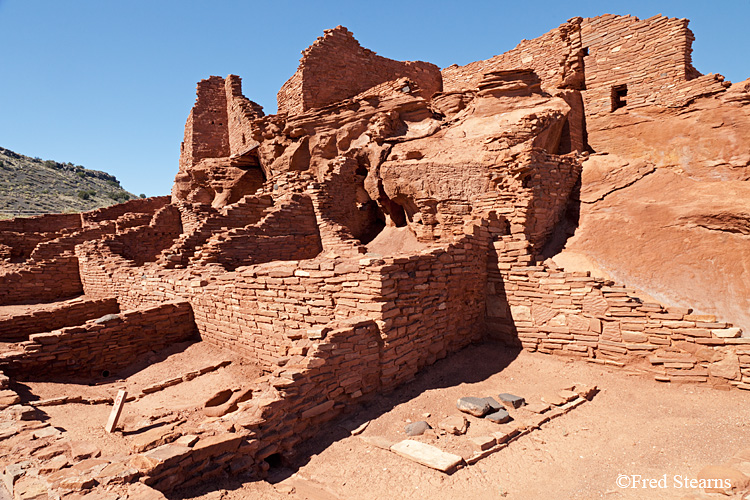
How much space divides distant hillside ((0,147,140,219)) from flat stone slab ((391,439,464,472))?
42.0 metres

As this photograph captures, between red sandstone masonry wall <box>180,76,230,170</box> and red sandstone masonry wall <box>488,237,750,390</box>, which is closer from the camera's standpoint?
red sandstone masonry wall <box>488,237,750,390</box>

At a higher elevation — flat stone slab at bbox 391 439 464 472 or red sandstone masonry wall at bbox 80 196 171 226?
red sandstone masonry wall at bbox 80 196 171 226

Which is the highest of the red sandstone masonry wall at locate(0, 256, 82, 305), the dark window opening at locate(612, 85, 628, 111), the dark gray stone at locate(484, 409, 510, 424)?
the dark window opening at locate(612, 85, 628, 111)

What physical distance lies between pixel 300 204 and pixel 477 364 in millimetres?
7176

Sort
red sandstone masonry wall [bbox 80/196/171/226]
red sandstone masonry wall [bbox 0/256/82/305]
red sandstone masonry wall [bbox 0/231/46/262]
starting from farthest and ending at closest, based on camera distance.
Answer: red sandstone masonry wall [bbox 80/196/171/226] < red sandstone masonry wall [bbox 0/231/46/262] < red sandstone masonry wall [bbox 0/256/82/305]

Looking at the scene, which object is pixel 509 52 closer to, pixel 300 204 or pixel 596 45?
pixel 596 45

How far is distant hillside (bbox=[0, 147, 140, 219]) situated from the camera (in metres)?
41.2

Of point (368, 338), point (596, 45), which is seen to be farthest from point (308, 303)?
point (596, 45)

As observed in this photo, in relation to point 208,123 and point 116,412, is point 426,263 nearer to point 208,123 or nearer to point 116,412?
point 116,412

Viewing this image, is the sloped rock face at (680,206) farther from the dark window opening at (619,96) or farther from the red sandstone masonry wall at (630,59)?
the dark window opening at (619,96)

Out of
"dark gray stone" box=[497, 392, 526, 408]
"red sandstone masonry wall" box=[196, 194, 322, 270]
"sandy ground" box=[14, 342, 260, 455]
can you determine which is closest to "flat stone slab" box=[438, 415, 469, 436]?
"dark gray stone" box=[497, 392, 526, 408]

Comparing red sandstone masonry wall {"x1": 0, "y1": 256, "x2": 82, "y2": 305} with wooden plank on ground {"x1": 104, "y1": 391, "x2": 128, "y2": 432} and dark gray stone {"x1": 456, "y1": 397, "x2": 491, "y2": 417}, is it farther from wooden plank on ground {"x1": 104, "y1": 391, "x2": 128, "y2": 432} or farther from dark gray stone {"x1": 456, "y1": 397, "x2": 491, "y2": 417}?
dark gray stone {"x1": 456, "y1": 397, "x2": 491, "y2": 417}

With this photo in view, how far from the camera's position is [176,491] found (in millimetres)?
3688

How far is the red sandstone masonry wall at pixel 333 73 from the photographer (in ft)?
54.4
